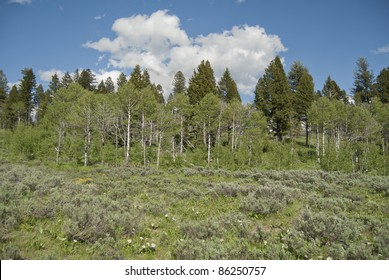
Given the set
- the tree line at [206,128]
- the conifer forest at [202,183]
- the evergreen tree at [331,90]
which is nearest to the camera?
the conifer forest at [202,183]

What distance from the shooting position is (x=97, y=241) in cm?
548

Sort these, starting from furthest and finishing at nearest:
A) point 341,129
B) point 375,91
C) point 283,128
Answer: point 375,91
point 283,128
point 341,129

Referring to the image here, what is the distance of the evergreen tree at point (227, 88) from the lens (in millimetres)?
47406

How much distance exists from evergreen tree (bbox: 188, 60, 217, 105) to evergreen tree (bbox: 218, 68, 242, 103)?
6813 millimetres

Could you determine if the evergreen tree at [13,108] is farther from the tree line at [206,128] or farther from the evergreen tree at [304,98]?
the evergreen tree at [304,98]

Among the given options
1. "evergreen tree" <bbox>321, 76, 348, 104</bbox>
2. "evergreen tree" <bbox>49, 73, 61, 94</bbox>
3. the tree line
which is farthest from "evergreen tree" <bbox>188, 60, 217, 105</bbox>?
"evergreen tree" <bbox>49, 73, 61, 94</bbox>

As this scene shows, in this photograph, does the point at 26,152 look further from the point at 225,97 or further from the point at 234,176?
the point at 225,97

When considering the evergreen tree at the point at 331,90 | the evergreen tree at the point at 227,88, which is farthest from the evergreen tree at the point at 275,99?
the evergreen tree at the point at 331,90

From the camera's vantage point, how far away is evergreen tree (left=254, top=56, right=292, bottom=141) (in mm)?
43250

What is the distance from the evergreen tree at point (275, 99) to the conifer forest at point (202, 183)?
23 cm

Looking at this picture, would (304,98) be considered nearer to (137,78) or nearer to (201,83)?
(201,83)

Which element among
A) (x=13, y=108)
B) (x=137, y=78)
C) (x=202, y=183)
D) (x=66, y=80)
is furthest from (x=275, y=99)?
(x=13, y=108)
